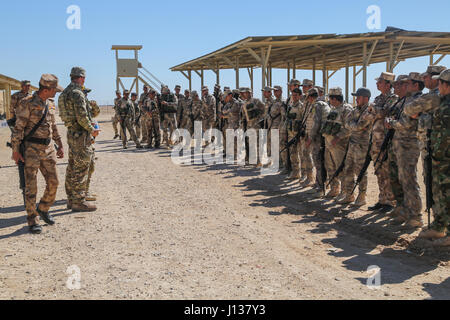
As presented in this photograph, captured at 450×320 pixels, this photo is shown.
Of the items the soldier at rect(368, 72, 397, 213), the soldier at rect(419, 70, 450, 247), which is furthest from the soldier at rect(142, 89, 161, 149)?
the soldier at rect(419, 70, 450, 247)

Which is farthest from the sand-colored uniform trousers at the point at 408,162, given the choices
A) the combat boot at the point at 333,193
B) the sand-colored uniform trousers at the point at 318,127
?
the sand-colored uniform trousers at the point at 318,127

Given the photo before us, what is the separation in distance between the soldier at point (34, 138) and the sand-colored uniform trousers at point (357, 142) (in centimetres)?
427

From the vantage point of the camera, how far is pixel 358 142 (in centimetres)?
612

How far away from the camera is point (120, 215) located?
5.92 metres

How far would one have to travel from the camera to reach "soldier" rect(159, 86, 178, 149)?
1377 centimetres

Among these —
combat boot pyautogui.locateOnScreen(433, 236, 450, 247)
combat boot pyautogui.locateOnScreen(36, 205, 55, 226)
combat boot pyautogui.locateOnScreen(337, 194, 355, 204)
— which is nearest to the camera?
combat boot pyautogui.locateOnScreen(433, 236, 450, 247)

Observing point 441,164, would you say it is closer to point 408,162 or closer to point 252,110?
point 408,162

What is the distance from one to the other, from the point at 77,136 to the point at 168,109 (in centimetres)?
811

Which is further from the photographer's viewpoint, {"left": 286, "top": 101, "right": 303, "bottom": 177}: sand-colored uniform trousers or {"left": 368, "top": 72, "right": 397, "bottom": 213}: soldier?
{"left": 286, "top": 101, "right": 303, "bottom": 177}: sand-colored uniform trousers

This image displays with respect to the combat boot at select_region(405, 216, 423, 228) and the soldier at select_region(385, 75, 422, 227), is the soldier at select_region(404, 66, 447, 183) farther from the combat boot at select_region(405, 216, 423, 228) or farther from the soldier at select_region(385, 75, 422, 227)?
the combat boot at select_region(405, 216, 423, 228)

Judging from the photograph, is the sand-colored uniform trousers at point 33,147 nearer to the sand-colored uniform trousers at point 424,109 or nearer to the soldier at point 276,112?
the sand-colored uniform trousers at point 424,109

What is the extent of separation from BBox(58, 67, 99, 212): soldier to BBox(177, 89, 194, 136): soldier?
8.35 metres

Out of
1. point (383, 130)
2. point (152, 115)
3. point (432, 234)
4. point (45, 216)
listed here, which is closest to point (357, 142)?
point (383, 130)

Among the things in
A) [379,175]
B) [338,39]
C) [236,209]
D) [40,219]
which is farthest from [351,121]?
[338,39]
